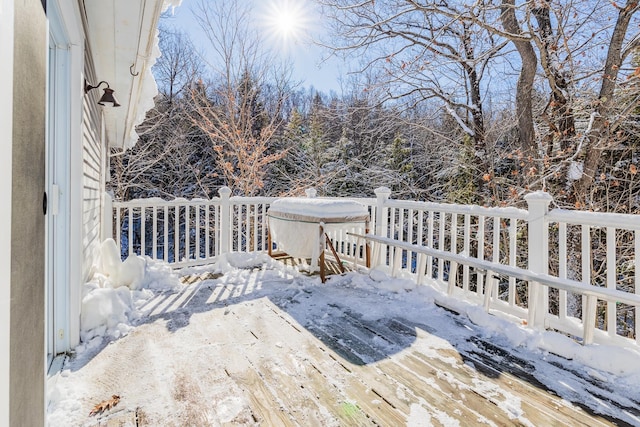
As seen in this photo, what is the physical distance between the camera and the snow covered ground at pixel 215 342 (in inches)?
70.0

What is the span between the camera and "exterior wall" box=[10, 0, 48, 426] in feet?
2.85

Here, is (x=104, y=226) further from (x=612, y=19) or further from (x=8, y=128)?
(x=612, y=19)

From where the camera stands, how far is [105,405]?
1.74 m

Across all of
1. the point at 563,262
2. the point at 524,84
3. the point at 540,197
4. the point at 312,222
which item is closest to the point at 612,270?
the point at 563,262

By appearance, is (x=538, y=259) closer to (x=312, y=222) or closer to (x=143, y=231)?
(x=312, y=222)

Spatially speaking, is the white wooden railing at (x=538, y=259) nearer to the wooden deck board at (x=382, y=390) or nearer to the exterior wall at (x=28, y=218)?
the wooden deck board at (x=382, y=390)

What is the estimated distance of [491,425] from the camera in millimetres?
1620

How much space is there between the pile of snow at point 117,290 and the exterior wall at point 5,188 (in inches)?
75.7

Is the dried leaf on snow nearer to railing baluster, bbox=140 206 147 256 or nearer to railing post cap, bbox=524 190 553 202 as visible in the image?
railing baluster, bbox=140 206 147 256

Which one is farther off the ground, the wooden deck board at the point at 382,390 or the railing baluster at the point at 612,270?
the railing baluster at the point at 612,270

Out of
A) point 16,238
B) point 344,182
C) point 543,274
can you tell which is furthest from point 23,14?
point 344,182

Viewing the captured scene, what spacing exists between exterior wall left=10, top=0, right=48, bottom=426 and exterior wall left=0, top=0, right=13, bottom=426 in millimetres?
34

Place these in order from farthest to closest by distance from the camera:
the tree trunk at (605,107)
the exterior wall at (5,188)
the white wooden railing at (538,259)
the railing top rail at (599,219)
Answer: the tree trunk at (605,107) < the white wooden railing at (538,259) < the railing top rail at (599,219) < the exterior wall at (5,188)

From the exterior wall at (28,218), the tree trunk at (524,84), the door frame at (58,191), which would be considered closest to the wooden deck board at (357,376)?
the door frame at (58,191)
